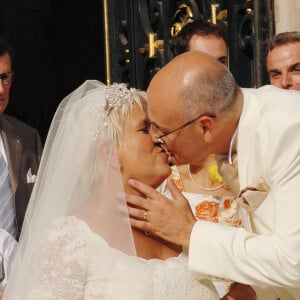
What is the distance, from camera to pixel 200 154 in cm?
347

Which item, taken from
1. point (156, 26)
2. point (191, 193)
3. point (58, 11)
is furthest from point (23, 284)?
point (58, 11)

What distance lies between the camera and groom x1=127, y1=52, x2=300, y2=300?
3.23m

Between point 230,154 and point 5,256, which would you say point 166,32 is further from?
point 230,154

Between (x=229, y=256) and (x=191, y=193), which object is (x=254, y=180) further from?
(x=191, y=193)

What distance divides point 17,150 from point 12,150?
3cm

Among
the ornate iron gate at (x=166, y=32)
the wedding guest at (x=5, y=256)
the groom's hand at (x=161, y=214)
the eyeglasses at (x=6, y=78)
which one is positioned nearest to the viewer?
the groom's hand at (x=161, y=214)

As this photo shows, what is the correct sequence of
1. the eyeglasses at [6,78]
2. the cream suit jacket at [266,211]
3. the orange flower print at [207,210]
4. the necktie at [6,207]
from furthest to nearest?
the eyeglasses at [6,78] < the necktie at [6,207] < the orange flower print at [207,210] < the cream suit jacket at [266,211]

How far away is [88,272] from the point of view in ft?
10.7

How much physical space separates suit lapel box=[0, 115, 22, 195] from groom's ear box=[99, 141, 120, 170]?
136cm

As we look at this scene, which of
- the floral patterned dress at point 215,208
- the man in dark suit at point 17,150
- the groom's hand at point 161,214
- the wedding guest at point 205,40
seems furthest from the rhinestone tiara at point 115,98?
the man in dark suit at point 17,150

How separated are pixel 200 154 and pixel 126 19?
126 inches

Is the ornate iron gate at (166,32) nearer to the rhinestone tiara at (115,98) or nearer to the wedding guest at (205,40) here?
the wedding guest at (205,40)

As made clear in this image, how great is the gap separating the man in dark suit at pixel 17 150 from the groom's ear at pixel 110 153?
1355 mm

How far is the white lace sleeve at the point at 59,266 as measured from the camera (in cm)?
322
